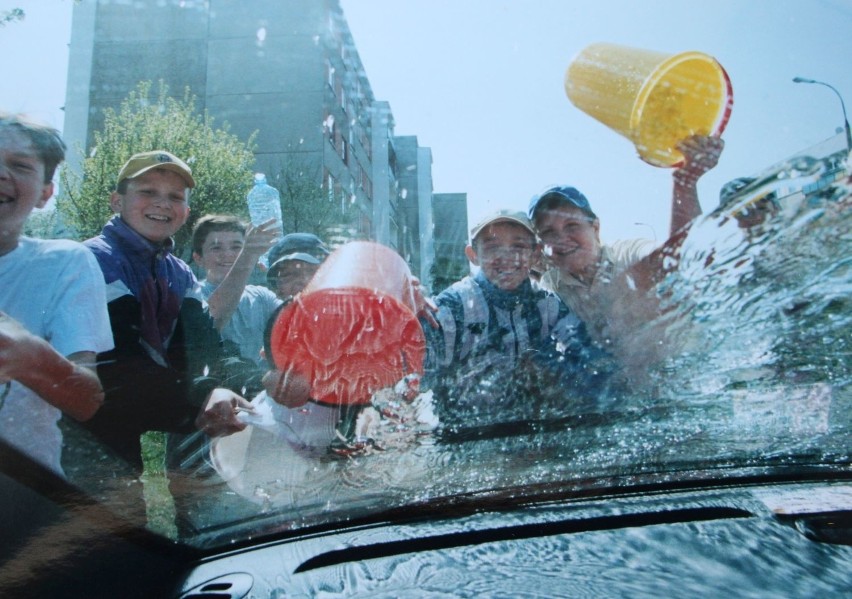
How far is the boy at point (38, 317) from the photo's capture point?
1632 mm

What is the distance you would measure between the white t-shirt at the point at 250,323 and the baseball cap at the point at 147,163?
416 mm

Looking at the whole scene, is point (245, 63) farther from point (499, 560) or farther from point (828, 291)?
point (828, 291)

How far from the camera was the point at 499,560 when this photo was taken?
1.64 metres

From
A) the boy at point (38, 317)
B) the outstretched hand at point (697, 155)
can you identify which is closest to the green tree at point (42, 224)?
the boy at point (38, 317)

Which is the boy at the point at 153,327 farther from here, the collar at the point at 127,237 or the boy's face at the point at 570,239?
the boy's face at the point at 570,239

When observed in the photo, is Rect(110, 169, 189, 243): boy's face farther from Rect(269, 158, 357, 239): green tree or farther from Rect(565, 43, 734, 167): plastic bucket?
Rect(565, 43, 734, 167): plastic bucket

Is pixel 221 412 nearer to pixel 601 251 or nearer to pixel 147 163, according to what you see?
pixel 147 163

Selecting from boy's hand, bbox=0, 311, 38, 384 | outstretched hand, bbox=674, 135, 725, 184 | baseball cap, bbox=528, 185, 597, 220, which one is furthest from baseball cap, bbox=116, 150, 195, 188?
outstretched hand, bbox=674, 135, 725, 184

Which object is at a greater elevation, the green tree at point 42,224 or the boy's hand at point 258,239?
the boy's hand at point 258,239

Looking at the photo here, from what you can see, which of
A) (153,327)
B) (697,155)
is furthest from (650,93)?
(153,327)

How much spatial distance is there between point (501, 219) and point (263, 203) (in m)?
0.75

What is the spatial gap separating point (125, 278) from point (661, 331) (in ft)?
5.72

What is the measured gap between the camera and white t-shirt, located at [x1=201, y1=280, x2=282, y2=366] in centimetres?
209

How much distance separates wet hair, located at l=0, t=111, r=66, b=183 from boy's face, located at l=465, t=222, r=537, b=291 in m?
1.17
